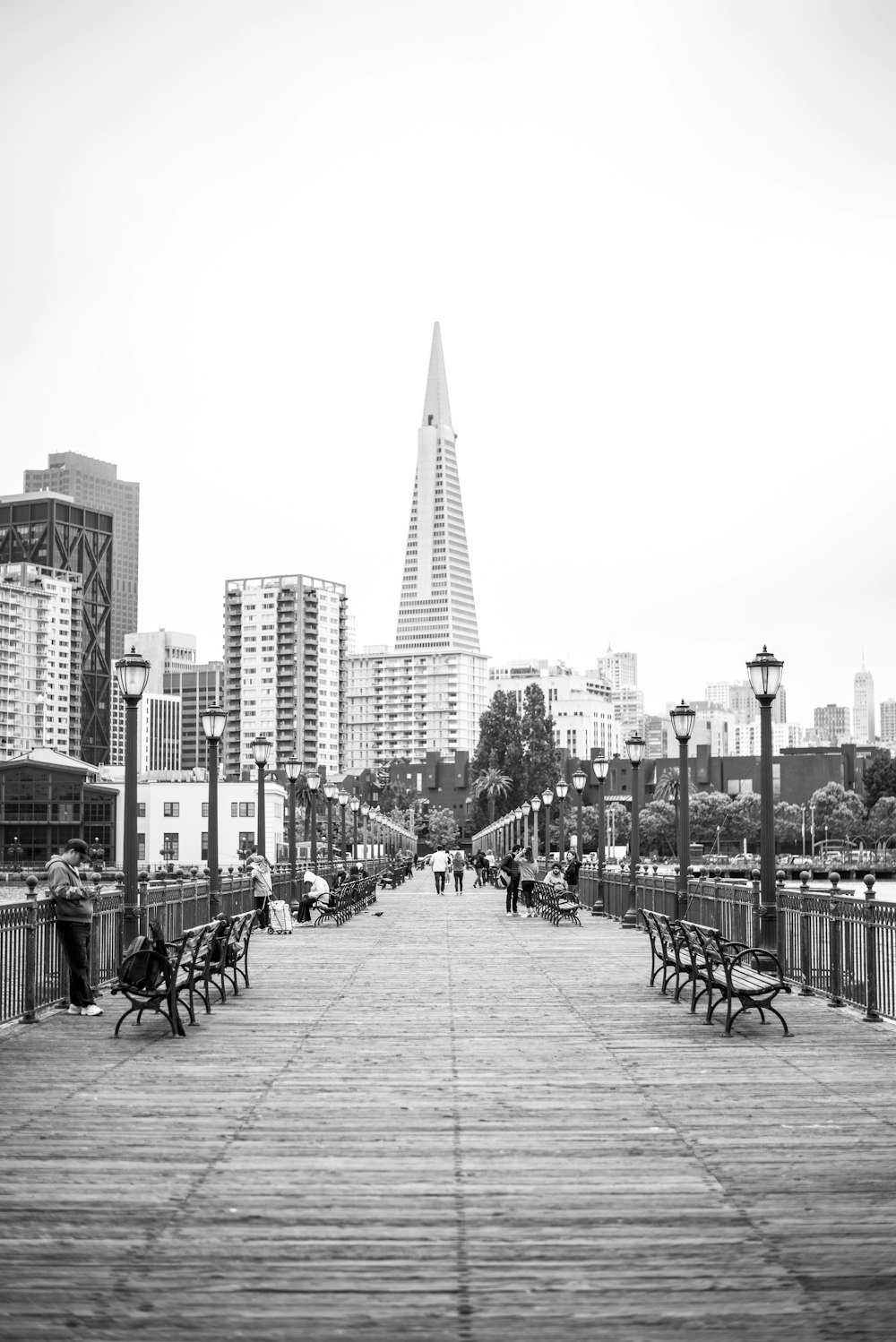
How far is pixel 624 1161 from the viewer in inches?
305

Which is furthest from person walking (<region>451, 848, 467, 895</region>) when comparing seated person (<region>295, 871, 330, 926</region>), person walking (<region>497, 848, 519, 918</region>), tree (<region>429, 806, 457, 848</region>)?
tree (<region>429, 806, 457, 848</region>)

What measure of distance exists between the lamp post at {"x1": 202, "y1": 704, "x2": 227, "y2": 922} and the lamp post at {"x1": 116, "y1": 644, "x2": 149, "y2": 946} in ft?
20.5

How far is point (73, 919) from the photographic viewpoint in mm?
13891

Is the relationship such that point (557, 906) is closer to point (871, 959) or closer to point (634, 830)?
point (634, 830)

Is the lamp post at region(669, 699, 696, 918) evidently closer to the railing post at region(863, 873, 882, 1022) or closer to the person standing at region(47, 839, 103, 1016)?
the railing post at region(863, 873, 882, 1022)

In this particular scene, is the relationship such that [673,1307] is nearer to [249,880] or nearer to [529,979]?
[529,979]

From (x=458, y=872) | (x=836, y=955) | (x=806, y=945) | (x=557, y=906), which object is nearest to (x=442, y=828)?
(x=458, y=872)

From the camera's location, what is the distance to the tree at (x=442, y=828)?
160 meters

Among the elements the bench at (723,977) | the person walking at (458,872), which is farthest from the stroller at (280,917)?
the person walking at (458,872)

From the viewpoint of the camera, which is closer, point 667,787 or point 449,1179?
point 449,1179

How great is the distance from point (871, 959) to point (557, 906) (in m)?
18.6

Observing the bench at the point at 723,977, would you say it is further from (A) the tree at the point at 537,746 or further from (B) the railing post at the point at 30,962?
(A) the tree at the point at 537,746

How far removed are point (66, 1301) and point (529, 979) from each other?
12855 millimetres

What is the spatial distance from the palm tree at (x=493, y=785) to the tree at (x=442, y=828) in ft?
44.7
